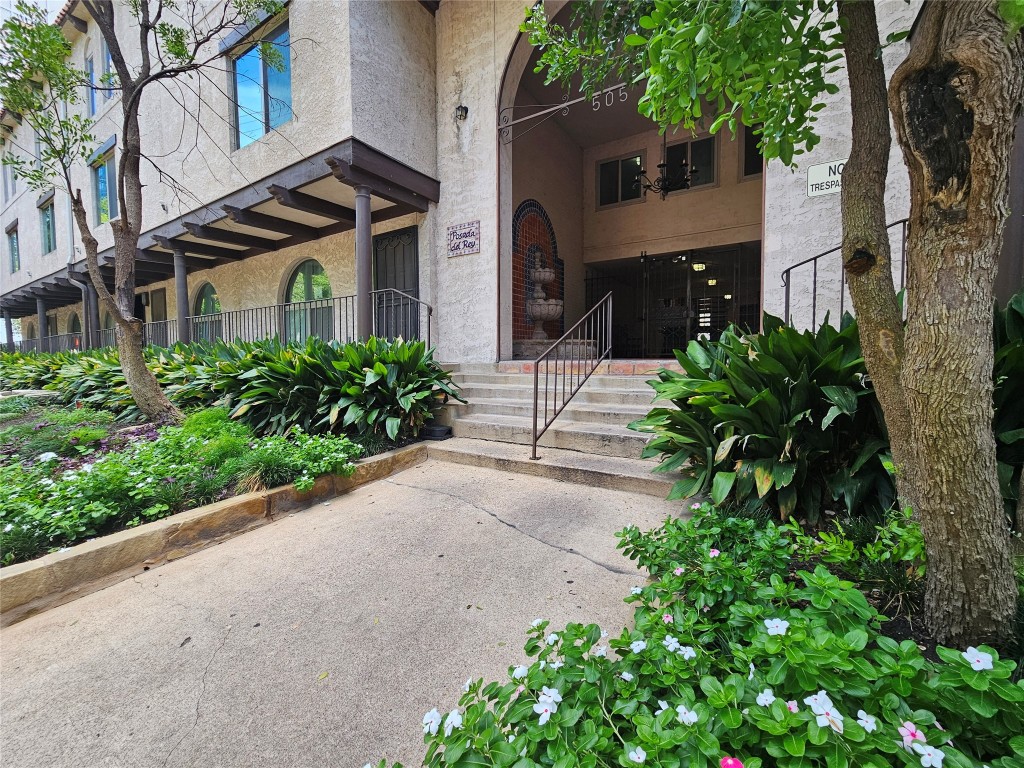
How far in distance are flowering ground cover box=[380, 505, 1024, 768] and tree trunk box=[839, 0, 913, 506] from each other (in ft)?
2.14

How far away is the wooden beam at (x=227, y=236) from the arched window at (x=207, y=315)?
1699mm

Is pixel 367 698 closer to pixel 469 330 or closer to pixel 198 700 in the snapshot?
pixel 198 700

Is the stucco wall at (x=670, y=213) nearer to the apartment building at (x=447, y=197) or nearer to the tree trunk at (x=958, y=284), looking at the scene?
the apartment building at (x=447, y=197)

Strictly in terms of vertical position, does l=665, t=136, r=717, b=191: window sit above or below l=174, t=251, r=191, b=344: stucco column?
above

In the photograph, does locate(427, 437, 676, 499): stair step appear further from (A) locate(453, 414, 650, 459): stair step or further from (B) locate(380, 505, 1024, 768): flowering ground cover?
(B) locate(380, 505, 1024, 768): flowering ground cover

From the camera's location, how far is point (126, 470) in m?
2.62

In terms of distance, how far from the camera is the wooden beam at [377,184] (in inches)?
213

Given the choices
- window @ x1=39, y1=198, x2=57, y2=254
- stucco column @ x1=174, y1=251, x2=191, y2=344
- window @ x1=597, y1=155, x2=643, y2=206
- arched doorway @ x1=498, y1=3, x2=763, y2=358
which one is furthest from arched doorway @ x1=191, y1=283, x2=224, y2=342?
window @ x1=597, y1=155, x2=643, y2=206

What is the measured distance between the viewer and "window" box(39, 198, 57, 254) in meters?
12.3

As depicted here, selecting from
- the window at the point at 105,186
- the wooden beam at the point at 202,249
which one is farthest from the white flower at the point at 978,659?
the window at the point at 105,186

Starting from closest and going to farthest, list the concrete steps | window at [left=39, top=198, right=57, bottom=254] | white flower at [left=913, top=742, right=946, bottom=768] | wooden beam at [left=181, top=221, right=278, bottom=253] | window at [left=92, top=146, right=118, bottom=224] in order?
white flower at [left=913, top=742, right=946, bottom=768], the concrete steps, wooden beam at [left=181, top=221, right=278, bottom=253], window at [left=92, top=146, right=118, bottom=224], window at [left=39, top=198, right=57, bottom=254]

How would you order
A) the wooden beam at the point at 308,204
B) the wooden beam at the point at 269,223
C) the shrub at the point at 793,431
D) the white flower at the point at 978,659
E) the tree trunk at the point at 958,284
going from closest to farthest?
the white flower at the point at 978,659 < the tree trunk at the point at 958,284 < the shrub at the point at 793,431 < the wooden beam at the point at 308,204 < the wooden beam at the point at 269,223

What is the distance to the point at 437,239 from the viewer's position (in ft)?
21.8

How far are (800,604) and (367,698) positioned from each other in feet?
4.71
